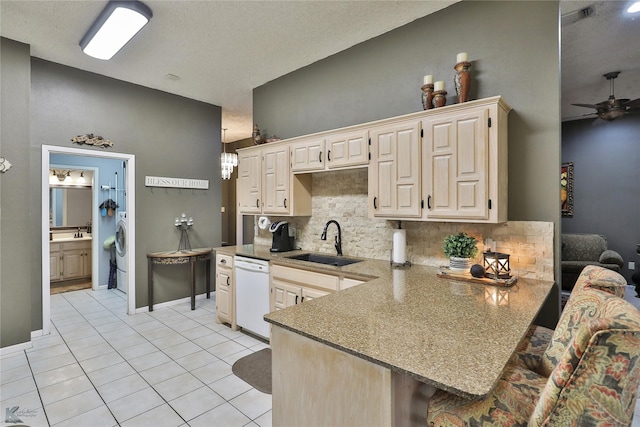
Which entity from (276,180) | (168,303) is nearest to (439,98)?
(276,180)

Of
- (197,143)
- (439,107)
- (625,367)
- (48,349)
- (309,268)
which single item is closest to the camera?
(625,367)

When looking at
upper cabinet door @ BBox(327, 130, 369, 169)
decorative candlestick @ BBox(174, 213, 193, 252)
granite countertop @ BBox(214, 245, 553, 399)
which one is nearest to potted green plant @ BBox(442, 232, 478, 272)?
granite countertop @ BBox(214, 245, 553, 399)

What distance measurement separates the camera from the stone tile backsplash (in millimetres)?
2213

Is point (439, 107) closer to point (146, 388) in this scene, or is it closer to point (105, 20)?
point (105, 20)

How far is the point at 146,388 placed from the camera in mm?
2459

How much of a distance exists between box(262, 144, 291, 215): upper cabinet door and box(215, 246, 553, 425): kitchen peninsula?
1.87 meters

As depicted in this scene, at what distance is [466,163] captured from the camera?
220cm

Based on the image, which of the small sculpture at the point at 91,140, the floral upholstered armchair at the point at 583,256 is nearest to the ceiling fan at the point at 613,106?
the floral upholstered armchair at the point at 583,256

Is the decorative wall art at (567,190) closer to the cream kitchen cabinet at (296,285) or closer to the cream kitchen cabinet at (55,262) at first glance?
the cream kitchen cabinet at (296,285)

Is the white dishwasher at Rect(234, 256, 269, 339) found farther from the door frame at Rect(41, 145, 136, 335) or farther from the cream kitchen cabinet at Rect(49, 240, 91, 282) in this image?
the cream kitchen cabinet at Rect(49, 240, 91, 282)

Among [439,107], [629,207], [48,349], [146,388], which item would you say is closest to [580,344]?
[439,107]

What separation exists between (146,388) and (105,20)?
305 centimetres

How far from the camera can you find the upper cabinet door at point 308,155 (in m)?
3.12

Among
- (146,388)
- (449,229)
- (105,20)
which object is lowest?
(146,388)
